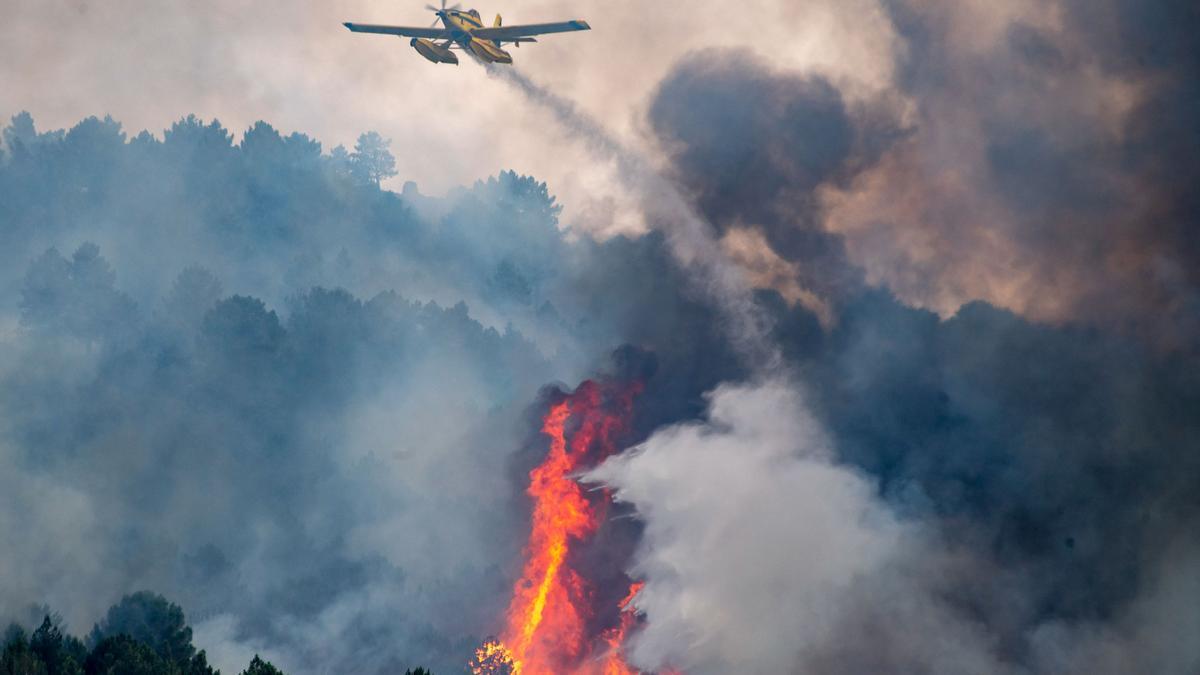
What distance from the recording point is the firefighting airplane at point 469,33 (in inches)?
2881

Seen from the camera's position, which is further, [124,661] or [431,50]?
[431,50]

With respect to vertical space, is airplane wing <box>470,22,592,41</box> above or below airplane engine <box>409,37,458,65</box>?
below

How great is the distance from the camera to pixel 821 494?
76.6 m

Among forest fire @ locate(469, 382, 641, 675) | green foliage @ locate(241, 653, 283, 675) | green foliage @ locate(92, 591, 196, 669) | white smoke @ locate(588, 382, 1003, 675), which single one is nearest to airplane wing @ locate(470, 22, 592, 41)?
forest fire @ locate(469, 382, 641, 675)

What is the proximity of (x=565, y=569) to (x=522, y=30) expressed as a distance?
37607 mm

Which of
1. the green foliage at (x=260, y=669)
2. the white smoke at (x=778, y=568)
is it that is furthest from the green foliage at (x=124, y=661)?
the white smoke at (x=778, y=568)

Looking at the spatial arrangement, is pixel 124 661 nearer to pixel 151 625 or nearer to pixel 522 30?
pixel 151 625

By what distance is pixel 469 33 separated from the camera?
244 ft

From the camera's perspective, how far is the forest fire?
76500 millimetres

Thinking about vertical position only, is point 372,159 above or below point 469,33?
above

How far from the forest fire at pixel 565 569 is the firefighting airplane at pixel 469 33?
26882 millimetres

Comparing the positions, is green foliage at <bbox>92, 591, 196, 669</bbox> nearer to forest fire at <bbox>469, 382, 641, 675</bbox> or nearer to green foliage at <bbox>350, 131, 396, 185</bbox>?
forest fire at <bbox>469, 382, 641, 675</bbox>

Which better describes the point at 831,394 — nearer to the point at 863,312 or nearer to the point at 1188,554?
the point at 863,312

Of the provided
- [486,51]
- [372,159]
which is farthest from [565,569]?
[372,159]
